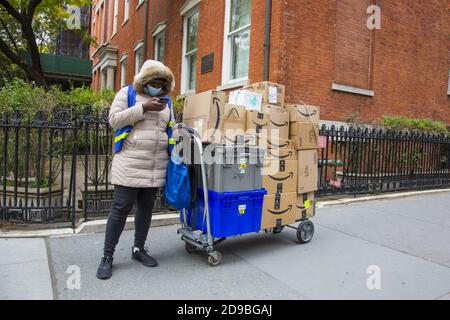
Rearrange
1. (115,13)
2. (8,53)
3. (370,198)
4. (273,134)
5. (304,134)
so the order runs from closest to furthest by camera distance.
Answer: (273,134)
(304,134)
(370,198)
(8,53)
(115,13)

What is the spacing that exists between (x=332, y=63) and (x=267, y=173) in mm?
5441

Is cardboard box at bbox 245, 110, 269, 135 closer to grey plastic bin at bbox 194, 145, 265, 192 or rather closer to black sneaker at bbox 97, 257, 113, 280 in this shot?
grey plastic bin at bbox 194, 145, 265, 192

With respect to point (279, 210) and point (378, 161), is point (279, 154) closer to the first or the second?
point (279, 210)

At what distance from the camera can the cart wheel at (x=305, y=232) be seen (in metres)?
4.55

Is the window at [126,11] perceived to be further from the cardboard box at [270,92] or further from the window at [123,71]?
the cardboard box at [270,92]

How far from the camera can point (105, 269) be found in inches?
136

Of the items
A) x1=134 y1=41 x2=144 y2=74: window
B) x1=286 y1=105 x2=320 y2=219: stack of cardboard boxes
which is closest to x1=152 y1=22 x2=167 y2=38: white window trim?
x1=134 y1=41 x2=144 y2=74: window

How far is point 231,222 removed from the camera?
12.6 ft

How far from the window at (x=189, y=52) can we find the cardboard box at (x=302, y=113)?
7460 mm

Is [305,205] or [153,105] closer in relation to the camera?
[153,105]

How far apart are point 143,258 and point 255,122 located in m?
1.82

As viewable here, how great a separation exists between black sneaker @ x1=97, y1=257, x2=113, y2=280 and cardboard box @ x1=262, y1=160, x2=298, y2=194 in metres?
1.71

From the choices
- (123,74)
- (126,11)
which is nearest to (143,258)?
(123,74)
